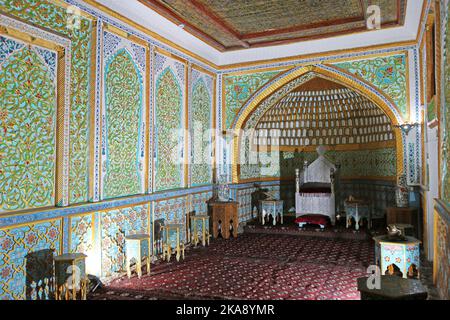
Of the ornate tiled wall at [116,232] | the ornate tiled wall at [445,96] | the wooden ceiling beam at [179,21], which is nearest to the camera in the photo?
the ornate tiled wall at [445,96]

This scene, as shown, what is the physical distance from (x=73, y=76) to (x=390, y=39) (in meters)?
4.98

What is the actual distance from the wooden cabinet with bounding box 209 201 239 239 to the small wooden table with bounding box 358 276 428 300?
4184mm

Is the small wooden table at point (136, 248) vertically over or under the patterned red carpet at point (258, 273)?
over

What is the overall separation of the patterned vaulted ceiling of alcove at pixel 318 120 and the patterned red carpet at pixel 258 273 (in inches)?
124

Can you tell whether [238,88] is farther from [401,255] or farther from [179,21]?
[401,255]

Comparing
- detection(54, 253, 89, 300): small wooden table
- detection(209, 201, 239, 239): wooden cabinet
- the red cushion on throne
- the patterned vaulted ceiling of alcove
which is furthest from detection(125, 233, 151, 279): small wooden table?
the patterned vaulted ceiling of alcove

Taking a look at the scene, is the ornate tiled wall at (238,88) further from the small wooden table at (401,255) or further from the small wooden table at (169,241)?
the small wooden table at (401,255)

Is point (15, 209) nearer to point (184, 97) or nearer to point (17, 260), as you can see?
point (17, 260)

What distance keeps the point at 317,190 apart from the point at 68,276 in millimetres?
5143

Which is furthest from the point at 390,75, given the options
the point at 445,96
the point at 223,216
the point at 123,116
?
the point at 123,116

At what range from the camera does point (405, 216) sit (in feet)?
18.3

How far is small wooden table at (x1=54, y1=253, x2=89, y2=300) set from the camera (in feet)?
11.3

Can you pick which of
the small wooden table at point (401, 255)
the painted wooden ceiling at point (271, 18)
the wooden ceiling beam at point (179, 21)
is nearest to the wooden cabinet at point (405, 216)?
the small wooden table at point (401, 255)

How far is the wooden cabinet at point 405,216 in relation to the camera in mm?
5555
